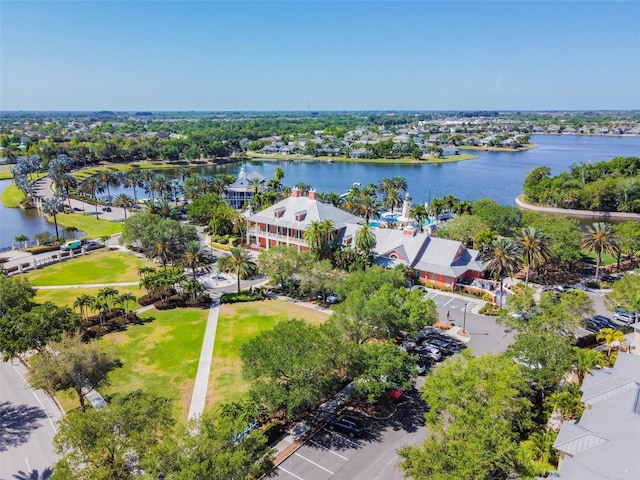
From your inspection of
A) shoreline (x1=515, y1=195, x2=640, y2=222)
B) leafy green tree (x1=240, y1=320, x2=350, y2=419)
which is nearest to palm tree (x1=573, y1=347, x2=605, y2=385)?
leafy green tree (x1=240, y1=320, x2=350, y2=419)

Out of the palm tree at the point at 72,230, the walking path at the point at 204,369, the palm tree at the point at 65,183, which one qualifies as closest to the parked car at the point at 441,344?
the walking path at the point at 204,369

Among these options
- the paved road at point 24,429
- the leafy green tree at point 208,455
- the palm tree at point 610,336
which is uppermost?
the leafy green tree at point 208,455

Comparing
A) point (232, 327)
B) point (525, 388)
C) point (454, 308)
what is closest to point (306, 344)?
point (525, 388)

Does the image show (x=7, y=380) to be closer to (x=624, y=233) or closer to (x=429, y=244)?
(x=429, y=244)

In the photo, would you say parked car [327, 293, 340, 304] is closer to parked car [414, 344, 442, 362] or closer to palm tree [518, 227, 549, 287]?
parked car [414, 344, 442, 362]

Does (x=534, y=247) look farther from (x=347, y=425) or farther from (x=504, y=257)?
(x=347, y=425)

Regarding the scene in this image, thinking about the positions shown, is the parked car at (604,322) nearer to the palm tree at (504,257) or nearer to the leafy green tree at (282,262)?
the palm tree at (504,257)
